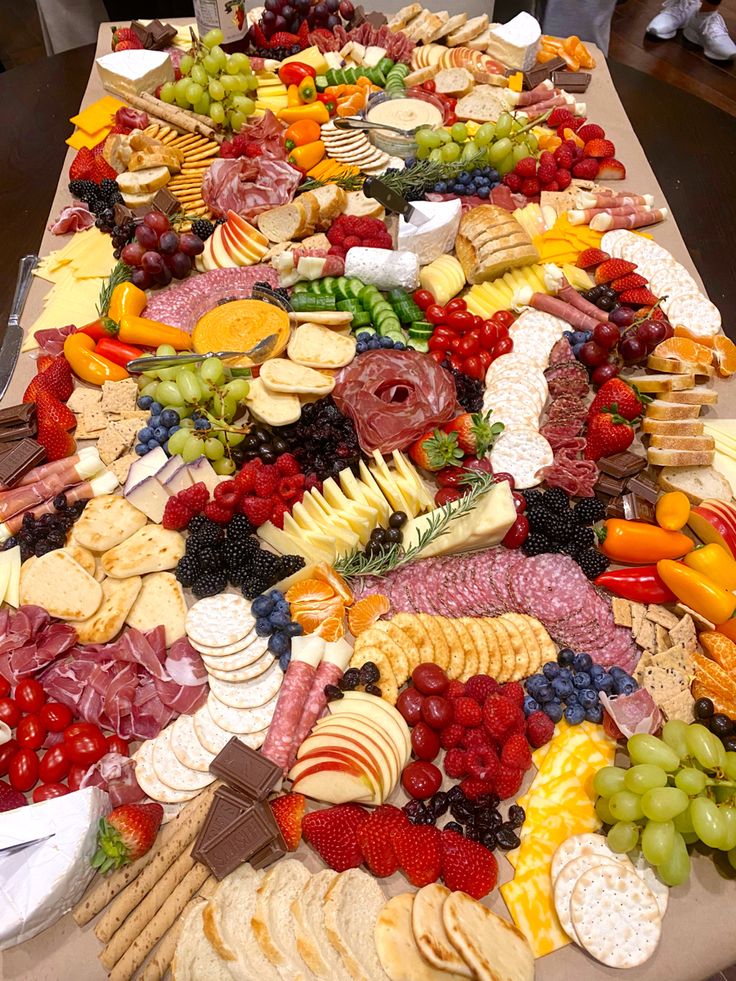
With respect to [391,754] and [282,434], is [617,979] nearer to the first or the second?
[391,754]

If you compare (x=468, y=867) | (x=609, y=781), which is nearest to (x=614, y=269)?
(x=609, y=781)

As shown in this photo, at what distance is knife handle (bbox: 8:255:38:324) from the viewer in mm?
2717

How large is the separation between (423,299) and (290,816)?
71.4 inches

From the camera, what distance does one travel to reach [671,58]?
5227 millimetres

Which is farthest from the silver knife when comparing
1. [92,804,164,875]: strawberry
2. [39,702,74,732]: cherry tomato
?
[92,804,164,875]: strawberry

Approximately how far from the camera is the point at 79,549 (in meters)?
2.06

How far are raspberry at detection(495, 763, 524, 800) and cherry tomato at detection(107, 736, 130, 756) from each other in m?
0.90

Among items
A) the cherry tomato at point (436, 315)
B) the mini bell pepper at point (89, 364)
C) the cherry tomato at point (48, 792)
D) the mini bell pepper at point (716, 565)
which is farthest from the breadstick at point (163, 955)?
the cherry tomato at point (436, 315)

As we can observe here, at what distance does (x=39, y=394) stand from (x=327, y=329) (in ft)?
3.24

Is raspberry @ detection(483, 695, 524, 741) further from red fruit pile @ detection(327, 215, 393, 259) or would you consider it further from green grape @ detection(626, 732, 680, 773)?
red fruit pile @ detection(327, 215, 393, 259)

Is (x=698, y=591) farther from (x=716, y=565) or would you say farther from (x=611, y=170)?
(x=611, y=170)

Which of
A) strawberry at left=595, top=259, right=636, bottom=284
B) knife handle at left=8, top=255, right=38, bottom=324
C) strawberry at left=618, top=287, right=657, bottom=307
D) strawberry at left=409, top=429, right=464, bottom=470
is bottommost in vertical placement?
strawberry at left=409, top=429, right=464, bottom=470

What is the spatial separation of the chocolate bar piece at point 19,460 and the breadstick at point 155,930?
1283 millimetres

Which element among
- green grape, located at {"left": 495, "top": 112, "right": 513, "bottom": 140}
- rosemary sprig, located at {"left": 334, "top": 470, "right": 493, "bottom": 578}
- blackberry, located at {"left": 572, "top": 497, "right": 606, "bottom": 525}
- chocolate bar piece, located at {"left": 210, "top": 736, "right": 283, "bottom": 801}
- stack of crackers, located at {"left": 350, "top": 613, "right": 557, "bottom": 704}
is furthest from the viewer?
green grape, located at {"left": 495, "top": 112, "right": 513, "bottom": 140}
